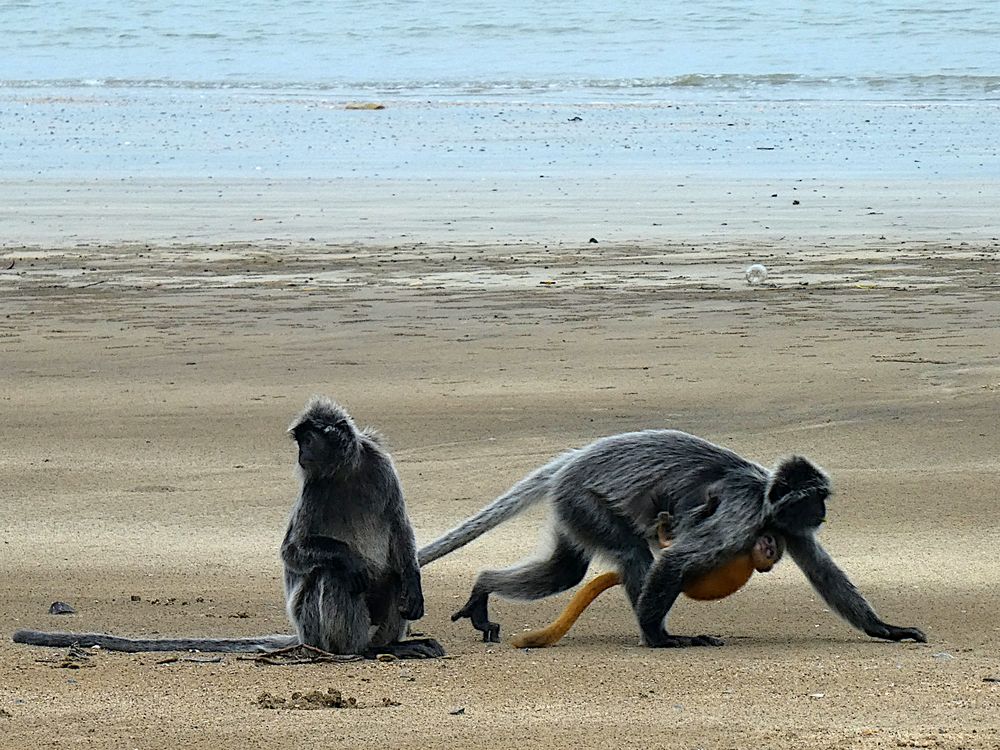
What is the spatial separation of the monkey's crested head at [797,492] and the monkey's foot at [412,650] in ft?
4.32

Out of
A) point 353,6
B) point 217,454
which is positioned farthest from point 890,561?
point 353,6

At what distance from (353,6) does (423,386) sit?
59149 millimetres

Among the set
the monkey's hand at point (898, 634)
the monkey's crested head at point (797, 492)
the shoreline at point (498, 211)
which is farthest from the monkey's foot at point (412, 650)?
the shoreline at point (498, 211)

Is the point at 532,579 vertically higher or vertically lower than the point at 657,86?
higher

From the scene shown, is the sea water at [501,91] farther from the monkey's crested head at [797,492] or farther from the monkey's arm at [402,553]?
the monkey's crested head at [797,492]

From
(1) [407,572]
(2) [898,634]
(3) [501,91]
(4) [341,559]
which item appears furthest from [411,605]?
(3) [501,91]

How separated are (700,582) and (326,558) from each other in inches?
54.7

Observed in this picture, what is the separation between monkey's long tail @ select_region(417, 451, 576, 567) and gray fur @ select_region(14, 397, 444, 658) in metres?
0.58

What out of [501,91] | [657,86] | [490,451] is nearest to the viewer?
[490,451]

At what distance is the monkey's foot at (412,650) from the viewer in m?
6.51

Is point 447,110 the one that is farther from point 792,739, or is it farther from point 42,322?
point 792,739

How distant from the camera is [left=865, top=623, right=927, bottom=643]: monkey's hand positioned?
668cm

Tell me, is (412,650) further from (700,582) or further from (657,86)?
(657,86)

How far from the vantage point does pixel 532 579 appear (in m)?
7.07
